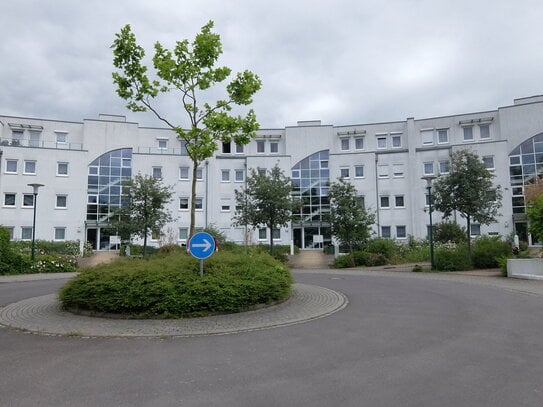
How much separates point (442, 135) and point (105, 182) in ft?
120

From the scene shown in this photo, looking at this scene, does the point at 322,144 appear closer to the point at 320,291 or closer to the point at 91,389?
the point at 320,291

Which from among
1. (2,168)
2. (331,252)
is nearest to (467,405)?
(331,252)

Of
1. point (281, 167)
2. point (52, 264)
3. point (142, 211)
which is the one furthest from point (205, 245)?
point (281, 167)

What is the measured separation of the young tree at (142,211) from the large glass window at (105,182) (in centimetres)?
1632

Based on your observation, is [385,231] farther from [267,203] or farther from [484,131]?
[267,203]

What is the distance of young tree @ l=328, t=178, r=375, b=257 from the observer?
26547 mm

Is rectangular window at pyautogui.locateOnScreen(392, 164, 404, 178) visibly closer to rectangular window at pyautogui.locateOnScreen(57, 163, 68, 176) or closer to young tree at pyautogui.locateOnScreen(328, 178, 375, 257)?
young tree at pyautogui.locateOnScreen(328, 178, 375, 257)

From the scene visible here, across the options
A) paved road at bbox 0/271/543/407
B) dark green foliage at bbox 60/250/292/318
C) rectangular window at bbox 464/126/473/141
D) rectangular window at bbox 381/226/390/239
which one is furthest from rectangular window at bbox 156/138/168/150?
paved road at bbox 0/271/543/407

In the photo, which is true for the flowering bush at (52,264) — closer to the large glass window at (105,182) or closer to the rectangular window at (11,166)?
the large glass window at (105,182)

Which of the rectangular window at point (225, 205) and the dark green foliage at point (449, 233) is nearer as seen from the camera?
the dark green foliage at point (449, 233)

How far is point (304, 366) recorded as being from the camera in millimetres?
5523

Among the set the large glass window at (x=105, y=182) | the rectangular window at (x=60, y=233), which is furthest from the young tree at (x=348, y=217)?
the rectangular window at (x=60, y=233)

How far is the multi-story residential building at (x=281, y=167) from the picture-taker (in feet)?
134

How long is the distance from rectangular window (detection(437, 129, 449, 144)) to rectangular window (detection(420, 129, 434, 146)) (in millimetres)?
729
